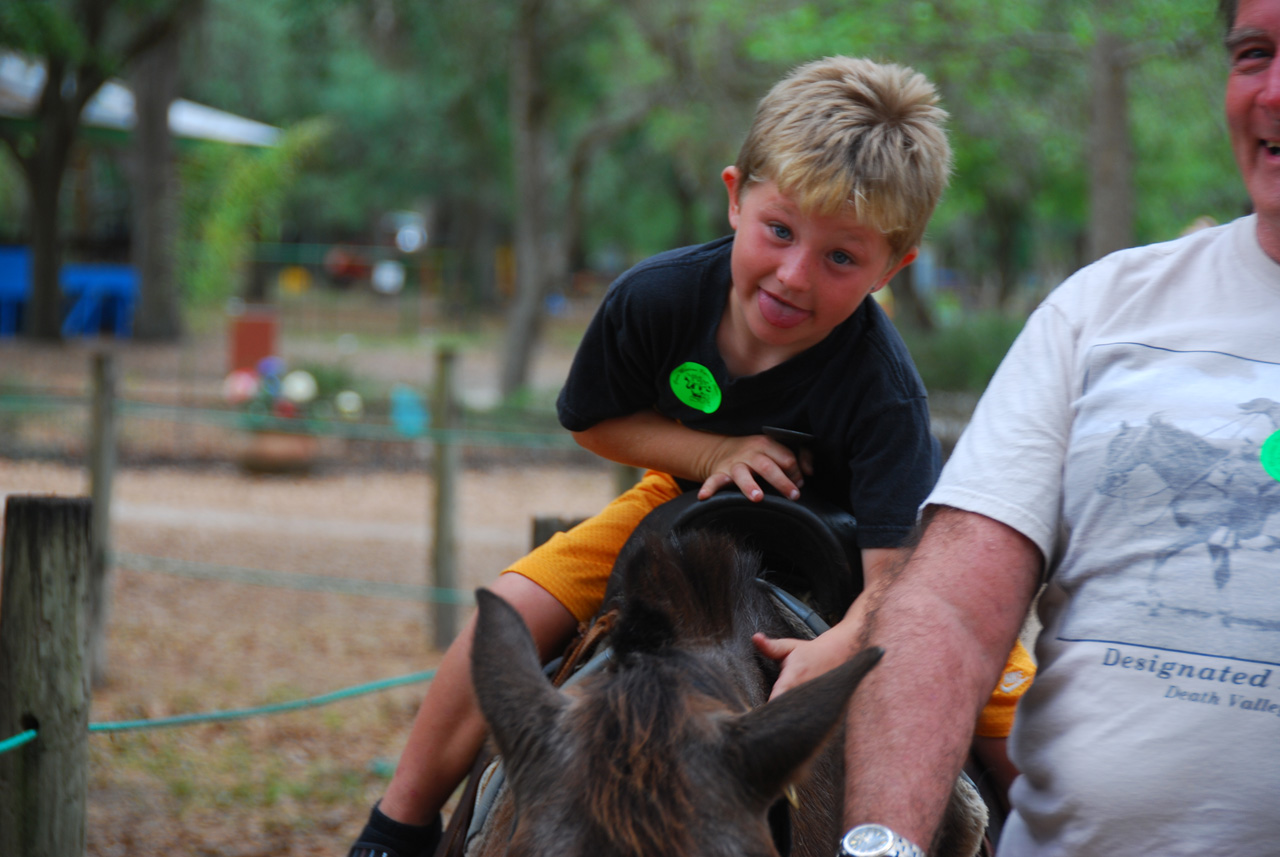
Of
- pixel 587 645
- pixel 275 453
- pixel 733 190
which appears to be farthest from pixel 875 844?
pixel 275 453

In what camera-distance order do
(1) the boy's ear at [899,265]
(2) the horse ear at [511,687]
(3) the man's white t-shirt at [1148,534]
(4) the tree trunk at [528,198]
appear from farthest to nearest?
1. (4) the tree trunk at [528,198]
2. (1) the boy's ear at [899,265]
3. (3) the man's white t-shirt at [1148,534]
4. (2) the horse ear at [511,687]

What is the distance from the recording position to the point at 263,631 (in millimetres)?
7723

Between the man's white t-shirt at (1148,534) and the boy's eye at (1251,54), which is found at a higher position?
the boy's eye at (1251,54)

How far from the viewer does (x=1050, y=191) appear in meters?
23.0

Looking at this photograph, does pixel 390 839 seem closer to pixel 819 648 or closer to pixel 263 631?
pixel 819 648

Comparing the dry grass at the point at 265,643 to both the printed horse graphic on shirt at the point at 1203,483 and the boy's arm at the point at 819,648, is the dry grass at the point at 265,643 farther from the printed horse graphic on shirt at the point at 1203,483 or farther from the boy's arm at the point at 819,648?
the printed horse graphic on shirt at the point at 1203,483

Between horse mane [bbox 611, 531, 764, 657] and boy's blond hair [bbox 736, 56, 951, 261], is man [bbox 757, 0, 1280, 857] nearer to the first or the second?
horse mane [bbox 611, 531, 764, 657]

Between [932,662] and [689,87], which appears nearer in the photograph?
[932,662]

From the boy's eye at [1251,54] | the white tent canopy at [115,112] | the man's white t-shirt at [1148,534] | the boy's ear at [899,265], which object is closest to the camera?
the man's white t-shirt at [1148,534]

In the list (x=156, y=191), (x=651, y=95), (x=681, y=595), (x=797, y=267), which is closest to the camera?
(x=681, y=595)

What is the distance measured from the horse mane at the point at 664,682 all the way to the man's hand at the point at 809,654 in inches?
2.0

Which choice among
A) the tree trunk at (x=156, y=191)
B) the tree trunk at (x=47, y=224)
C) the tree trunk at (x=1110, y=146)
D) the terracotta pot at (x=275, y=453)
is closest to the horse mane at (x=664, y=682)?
the tree trunk at (x=1110, y=146)

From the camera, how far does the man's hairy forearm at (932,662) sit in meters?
1.64

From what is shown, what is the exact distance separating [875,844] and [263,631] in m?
6.78
